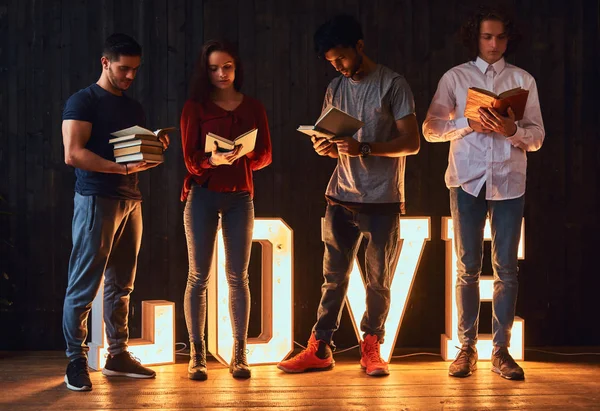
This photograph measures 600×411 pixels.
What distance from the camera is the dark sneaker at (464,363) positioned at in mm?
3492

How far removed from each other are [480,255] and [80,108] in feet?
6.43

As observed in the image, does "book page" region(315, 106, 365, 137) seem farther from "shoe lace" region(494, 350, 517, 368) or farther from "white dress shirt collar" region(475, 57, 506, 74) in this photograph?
"shoe lace" region(494, 350, 517, 368)

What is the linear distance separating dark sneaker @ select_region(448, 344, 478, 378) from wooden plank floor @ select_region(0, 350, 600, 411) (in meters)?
0.04

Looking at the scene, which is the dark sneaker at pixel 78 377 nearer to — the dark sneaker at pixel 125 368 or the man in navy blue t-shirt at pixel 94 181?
the man in navy blue t-shirt at pixel 94 181

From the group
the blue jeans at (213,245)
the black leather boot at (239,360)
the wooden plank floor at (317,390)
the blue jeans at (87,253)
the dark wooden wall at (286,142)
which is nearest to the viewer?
the wooden plank floor at (317,390)

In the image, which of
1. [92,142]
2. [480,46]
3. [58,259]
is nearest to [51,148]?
[58,259]

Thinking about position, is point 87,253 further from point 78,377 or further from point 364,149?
point 364,149

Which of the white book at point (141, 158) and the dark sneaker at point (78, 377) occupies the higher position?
the white book at point (141, 158)

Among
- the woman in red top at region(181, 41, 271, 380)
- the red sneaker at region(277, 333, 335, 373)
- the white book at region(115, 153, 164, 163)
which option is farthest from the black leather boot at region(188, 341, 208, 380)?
the white book at region(115, 153, 164, 163)

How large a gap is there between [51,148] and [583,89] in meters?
3.05

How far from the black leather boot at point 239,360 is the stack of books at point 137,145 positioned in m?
0.96

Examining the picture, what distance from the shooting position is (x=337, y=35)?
329cm

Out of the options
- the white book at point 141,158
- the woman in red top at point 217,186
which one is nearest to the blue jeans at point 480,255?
the woman in red top at point 217,186

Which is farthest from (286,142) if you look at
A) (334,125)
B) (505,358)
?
(505,358)
